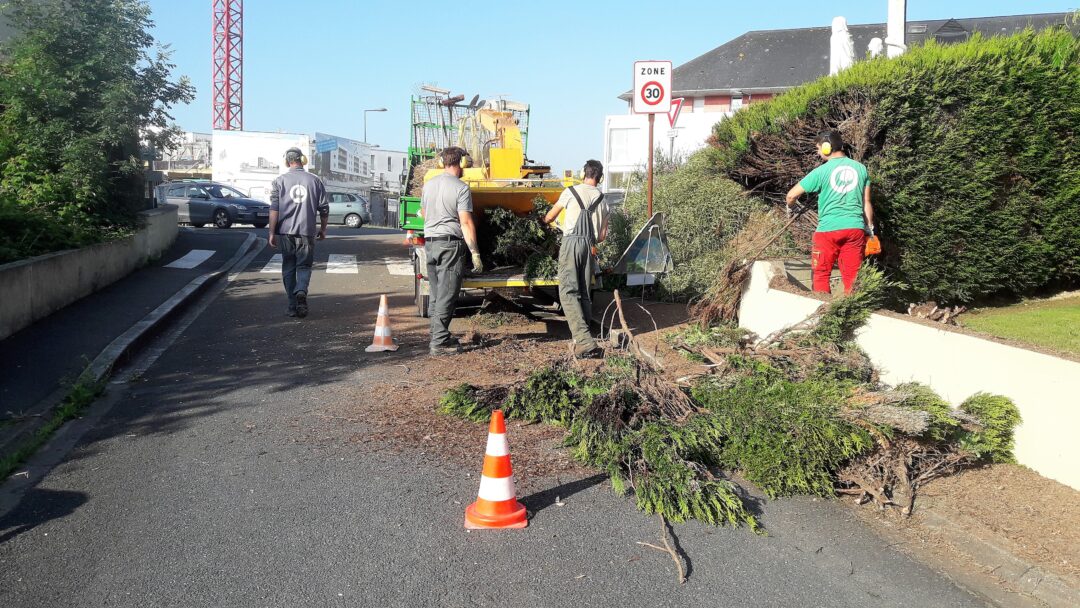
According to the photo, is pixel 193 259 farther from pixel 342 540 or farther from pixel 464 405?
pixel 342 540

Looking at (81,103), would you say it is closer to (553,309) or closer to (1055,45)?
(553,309)

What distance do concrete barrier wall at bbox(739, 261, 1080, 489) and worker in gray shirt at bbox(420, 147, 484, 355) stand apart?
3363mm

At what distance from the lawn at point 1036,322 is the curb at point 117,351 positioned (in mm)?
6950

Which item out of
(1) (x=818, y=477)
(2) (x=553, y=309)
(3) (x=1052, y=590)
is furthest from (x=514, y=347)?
(3) (x=1052, y=590)

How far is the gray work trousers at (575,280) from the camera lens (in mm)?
8156

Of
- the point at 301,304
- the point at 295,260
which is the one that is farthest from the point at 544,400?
the point at 295,260

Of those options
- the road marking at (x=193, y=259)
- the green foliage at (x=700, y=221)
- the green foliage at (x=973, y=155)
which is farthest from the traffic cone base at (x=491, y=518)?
the road marking at (x=193, y=259)

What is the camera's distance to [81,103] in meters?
13.0

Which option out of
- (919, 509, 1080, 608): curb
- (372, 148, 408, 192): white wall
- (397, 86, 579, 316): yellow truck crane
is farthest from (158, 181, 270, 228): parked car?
(919, 509, 1080, 608): curb

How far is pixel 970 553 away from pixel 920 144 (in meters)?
4.48

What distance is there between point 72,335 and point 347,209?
23.9 metres

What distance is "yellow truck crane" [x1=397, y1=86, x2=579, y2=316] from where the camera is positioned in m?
9.54

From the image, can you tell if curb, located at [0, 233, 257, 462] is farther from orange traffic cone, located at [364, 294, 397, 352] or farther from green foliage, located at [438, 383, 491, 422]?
green foliage, located at [438, 383, 491, 422]

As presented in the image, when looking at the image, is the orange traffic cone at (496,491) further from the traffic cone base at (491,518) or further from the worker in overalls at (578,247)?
the worker in overalls at (578,247)
